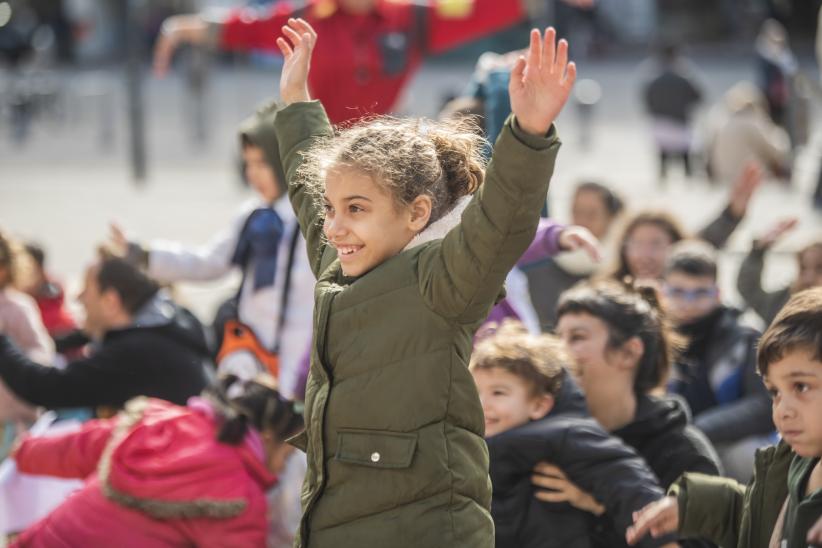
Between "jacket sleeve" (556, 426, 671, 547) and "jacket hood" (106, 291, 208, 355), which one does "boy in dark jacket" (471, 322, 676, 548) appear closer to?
"jacket sleeve" (556, 426, 671, 547)

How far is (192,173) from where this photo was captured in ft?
54.9

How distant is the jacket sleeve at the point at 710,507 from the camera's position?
130 inches

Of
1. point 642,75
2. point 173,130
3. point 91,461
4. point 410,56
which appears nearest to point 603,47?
point 642,75

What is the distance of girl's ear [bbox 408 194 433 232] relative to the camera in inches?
122

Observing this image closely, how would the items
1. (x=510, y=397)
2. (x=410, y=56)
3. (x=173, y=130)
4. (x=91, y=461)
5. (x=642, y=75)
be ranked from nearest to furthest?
1. (x=510, y=397)
2. (x=91, y=461)
3. (x=410, y=56)
4. (x=173, y=130)
5. (x=642, y=75)

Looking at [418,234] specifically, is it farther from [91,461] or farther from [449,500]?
Result: [91,461]

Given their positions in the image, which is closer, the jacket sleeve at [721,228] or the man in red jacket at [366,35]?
the man in red jacket at [366,35]

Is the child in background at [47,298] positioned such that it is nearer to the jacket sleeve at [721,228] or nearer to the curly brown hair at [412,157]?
the jacket sleeve at [721,228]

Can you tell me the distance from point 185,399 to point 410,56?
1896 millimetres

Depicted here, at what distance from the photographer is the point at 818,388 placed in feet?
10.2

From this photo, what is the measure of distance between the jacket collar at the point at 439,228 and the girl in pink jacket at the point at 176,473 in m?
1.44

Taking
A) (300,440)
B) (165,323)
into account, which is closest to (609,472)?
(300,440)

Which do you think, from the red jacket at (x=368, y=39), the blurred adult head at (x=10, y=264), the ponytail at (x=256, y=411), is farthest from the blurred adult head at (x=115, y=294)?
the red jacket at (x=368, y=39)

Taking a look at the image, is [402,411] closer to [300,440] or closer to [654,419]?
[300,440]
